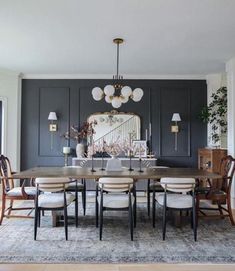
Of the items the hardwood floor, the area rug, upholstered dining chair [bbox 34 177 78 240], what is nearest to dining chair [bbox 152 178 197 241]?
the area rug

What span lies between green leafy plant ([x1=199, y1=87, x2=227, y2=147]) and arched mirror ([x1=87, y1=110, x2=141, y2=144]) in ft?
4.98

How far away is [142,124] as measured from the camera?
256 inches

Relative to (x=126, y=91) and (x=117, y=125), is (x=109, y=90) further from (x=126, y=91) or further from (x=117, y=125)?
(x=117, y=125)

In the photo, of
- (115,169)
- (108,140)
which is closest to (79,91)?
(108,140)

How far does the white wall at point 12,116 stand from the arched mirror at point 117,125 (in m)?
1.71

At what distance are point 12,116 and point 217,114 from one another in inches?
179

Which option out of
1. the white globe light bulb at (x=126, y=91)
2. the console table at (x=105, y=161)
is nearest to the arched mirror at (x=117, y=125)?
the console table at (x=105, y=161)

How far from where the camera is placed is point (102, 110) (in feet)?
21.4

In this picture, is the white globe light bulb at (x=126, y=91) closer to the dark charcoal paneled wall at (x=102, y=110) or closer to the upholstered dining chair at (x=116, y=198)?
the upholstered dining chair at (x=116, y=198)

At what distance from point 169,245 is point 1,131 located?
4574mm

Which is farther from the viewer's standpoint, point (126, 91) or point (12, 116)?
point (12, 116)

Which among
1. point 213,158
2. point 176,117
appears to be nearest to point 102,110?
point 176,117

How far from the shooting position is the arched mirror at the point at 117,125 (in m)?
6.45

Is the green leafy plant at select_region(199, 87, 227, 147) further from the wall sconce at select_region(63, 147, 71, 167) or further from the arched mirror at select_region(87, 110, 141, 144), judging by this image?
the wall sconce at select_region(63, 147, 71, 167)
